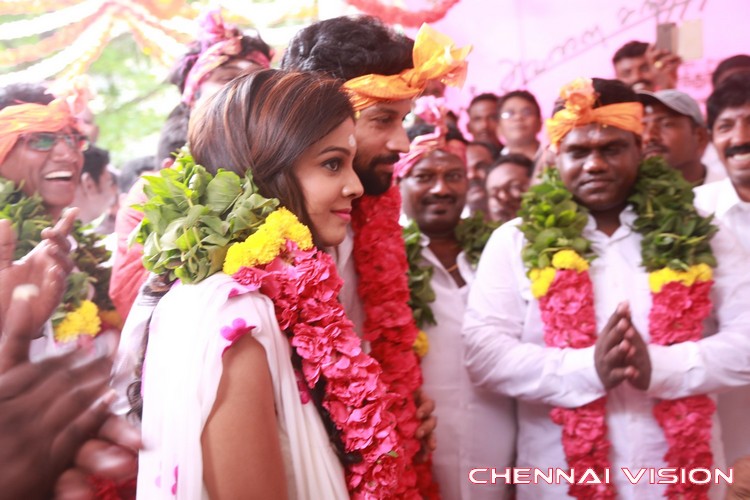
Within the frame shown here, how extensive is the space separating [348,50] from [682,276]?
1601 mm

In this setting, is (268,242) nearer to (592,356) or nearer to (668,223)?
(592,356)

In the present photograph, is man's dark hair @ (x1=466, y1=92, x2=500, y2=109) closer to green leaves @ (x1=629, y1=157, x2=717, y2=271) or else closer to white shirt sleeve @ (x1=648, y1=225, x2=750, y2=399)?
green leaves @ (x1=629, y1=157, x2=717, y2=271)

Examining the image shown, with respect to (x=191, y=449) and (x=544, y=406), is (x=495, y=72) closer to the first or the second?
→ (x=544, y=406)

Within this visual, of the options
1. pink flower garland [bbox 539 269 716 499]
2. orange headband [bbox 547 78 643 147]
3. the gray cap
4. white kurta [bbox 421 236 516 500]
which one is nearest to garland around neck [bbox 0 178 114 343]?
white kurta [bbox 421 236 516 500]

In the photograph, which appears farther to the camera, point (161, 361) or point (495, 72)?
point (495, 72)

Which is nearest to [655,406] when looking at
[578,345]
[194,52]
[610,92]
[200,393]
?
[578,345]

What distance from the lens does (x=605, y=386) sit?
2.70 m

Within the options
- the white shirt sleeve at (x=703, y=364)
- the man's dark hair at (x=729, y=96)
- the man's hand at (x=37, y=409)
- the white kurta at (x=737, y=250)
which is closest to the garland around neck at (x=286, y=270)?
the man's hand at (x=37, y=409)

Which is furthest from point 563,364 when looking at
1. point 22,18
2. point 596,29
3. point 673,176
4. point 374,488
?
point 22,18

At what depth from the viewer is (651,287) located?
114 inches

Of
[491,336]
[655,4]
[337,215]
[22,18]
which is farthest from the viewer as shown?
[655,4]

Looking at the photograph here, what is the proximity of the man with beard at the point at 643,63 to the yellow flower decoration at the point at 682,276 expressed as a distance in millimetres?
1803

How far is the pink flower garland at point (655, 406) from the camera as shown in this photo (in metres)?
2.74

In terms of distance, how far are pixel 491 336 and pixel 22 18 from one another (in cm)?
318
